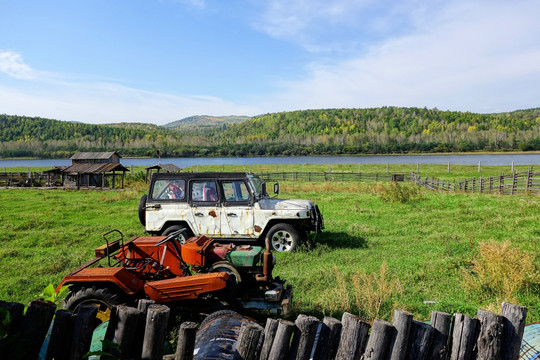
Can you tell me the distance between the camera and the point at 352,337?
2.33 metres

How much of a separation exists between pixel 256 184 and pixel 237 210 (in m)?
0.93

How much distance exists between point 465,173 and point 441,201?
2869 cm

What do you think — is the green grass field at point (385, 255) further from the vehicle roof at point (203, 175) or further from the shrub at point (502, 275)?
the vehicle roof at point (203, 175)

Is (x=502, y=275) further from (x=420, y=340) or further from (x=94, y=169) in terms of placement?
(x=94, y=169)

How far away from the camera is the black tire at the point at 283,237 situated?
337 inches

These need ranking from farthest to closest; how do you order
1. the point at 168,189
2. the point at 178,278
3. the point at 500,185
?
1. the point at 500,185
2. the point at 168,189
3. the point at 178,278

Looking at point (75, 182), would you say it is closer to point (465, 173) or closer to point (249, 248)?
point (249, 248)

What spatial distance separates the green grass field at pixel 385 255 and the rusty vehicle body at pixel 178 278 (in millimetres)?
848

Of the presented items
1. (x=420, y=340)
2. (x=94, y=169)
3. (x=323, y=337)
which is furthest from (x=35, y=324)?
(x=94, y=169)

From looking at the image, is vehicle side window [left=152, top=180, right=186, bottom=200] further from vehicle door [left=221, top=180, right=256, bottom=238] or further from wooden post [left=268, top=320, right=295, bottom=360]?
wooden post [left=268, top=320, right=295, bottom=360]

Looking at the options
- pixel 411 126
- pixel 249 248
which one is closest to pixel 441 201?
pixel 249 248

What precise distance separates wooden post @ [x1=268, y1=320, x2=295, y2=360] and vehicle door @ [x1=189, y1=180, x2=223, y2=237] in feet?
21.1

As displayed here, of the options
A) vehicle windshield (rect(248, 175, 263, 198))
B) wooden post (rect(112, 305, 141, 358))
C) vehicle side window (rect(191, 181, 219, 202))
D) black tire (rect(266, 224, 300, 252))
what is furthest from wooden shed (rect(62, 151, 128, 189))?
wooden post (rect(112, 305, 141, 358))

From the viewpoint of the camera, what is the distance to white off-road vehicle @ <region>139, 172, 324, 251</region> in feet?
28.2
